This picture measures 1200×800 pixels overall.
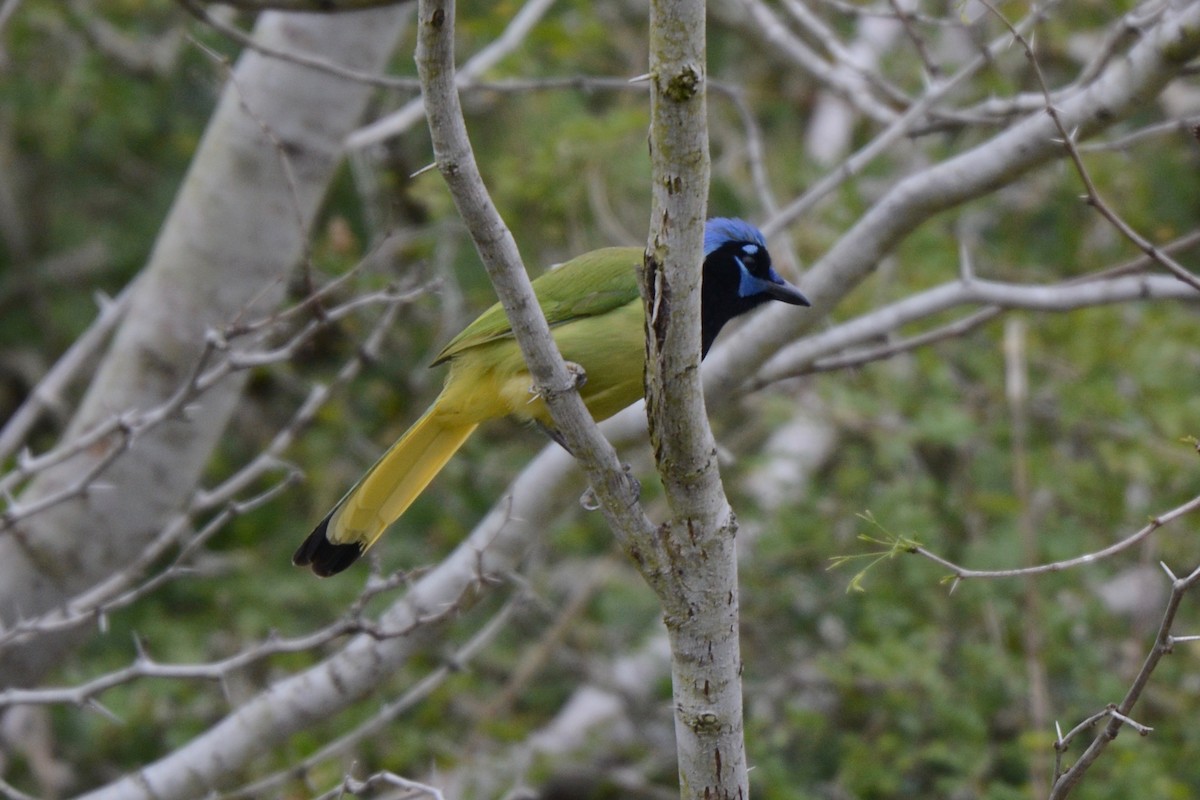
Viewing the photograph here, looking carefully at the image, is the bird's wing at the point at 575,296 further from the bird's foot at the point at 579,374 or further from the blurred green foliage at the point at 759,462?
the blurred green foliage at the point at 759,462

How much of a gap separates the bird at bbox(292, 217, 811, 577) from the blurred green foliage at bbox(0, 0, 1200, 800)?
3.46 ft

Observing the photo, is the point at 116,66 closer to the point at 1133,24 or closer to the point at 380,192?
the point at 380,192

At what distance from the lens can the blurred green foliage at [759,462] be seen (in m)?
5.19

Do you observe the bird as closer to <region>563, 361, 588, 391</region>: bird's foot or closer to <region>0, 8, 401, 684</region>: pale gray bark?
<region>563, 361, 588, 391</region>: bird's foot

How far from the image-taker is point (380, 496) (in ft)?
12.3

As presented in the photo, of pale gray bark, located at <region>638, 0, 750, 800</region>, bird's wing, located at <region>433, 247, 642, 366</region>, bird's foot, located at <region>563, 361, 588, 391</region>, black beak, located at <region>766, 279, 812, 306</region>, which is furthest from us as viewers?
bird's wing, located at <region>433, 247, 642, 366</region>

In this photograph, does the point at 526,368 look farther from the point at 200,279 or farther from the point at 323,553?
the point at 200,279

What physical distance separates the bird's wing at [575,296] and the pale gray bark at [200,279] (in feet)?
3.05

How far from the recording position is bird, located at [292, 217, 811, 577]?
369 centimetres

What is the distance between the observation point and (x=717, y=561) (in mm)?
2635

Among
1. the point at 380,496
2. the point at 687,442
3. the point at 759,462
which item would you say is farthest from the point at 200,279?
the point at 687,442

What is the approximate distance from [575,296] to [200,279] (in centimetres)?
138

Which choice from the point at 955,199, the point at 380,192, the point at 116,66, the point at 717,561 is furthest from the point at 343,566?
the point at 116,66

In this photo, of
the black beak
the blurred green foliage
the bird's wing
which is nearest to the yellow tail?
the bird's wing
